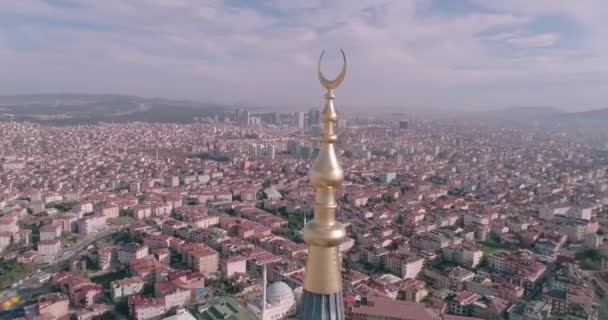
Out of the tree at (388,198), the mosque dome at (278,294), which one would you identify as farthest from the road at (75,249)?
the tree at (388,198)

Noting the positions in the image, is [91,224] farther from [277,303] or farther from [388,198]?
[388,198]

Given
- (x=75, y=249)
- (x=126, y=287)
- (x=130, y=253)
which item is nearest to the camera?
(x=126, y=287)

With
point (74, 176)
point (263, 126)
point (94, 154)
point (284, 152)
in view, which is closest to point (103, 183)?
point (74, 176)

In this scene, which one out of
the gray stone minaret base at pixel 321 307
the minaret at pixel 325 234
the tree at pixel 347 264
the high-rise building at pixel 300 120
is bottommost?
the tree at pixel 347 264

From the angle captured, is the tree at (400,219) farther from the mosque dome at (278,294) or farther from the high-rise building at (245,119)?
the high-rise building at (245,119)

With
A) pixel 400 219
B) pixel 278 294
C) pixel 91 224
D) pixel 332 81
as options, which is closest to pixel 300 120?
pixel 400 219

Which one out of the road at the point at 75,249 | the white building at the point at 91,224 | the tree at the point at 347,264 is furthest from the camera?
the white building at the point at 91,224

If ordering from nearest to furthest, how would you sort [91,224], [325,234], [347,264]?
[325,234] < [347,264] < [91,224]
